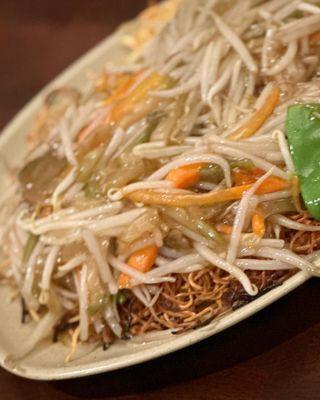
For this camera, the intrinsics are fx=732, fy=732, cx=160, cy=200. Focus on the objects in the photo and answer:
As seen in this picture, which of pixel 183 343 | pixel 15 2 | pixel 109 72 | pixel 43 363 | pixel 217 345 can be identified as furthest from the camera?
pixel 15 2

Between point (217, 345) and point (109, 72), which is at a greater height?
point (109, 72)

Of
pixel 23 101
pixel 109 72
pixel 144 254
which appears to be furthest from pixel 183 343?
pixel 23 101

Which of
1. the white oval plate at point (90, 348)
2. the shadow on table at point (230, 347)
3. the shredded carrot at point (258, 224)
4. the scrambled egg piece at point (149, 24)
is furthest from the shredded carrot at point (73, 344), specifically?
the scrambled egg piece at point (149, 24)

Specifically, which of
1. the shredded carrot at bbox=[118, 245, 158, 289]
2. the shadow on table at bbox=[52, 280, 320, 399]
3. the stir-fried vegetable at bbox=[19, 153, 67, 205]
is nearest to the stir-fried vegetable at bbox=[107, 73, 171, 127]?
the stir-fried vegetable at bbox=[19, 153, 67, 205]

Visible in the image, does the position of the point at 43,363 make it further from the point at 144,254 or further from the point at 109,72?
the point at 109,72

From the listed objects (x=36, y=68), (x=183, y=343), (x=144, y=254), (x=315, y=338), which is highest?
(x=36, y=68)

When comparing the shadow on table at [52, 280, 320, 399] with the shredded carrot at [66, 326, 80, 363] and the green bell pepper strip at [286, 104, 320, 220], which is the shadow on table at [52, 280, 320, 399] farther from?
the green bell pepper strip at [286, 104, 320, 220]

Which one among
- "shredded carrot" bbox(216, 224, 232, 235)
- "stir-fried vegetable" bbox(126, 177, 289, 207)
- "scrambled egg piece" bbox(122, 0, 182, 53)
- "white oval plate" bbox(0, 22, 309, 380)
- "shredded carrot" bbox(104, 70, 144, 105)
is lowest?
"white oval plate" bbox(0, 22, 309, 380)

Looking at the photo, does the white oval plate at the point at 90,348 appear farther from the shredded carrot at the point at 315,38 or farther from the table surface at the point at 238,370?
the shredded carrot at the point at 315,38
